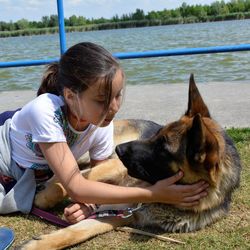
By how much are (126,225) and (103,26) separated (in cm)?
5612

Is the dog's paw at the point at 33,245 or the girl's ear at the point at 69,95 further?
the girl's ear at the point at 69,95

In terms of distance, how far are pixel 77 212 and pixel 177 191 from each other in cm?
78

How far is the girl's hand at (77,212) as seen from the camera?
132 inches

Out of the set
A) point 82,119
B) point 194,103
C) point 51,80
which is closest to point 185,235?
point 194,103

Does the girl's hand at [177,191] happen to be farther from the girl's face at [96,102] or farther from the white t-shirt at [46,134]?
the white t-shirt at [46,134]

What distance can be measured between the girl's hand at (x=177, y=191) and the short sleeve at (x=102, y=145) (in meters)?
0.86

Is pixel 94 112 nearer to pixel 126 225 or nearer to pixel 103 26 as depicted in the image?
pixel 126 225

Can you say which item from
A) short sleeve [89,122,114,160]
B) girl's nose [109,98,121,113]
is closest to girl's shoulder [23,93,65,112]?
girl's nose [109,98,121,113]

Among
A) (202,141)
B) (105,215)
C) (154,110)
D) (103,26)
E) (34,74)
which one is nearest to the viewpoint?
(202,141)

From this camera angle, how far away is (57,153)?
3.20 metres

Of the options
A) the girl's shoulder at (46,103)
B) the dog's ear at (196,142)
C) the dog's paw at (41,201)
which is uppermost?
the girl's shoulder at (46,103)

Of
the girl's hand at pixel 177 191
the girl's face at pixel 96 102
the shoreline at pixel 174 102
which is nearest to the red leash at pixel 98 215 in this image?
the girl's hand at pixel 177 191

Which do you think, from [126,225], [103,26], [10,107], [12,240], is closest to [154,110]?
[10,107]

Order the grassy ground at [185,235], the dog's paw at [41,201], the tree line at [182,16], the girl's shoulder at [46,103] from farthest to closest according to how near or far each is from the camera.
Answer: the tree line at [182,16], the dog's paw at [41,201], the girl's shoulder at [46,103], the grassy ground at [185,235]
